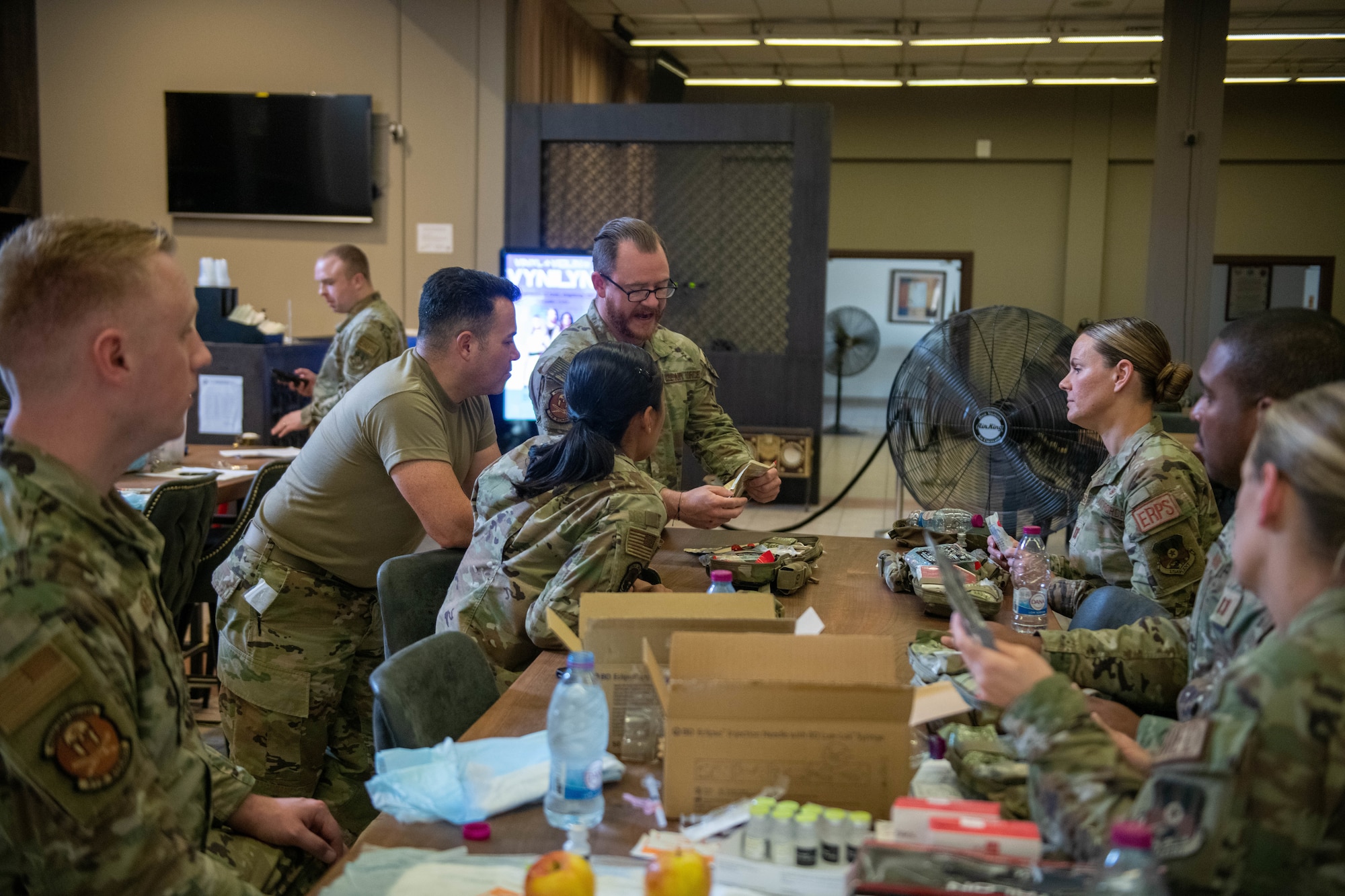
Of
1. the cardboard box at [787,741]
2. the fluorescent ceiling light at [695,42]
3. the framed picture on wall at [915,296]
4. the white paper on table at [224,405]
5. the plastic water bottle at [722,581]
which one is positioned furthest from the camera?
the framed picture on wall at [915,296]

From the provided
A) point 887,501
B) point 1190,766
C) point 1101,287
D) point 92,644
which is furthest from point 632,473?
point 1101,287

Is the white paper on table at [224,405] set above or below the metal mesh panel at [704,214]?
below

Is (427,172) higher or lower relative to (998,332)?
higher

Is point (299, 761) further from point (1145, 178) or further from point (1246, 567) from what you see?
Answer: point (1145, 178)

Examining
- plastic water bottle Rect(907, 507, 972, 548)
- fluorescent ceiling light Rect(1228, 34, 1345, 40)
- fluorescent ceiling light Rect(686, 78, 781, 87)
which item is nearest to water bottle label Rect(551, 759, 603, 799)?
plastic water bottle Rect(907, 507, 972, 548)

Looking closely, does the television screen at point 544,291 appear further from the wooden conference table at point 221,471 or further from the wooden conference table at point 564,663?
the wooden conference table at point 564,663

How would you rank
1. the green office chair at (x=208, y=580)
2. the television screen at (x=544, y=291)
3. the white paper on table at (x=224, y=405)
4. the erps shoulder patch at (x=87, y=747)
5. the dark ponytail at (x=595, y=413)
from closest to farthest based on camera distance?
the erps shoulder patch at (x=87, y=747) → the dark ponytail at (x=595, y=413) → the green office chair at (x=208, y=580) → the white paper on table at (x=224, y=405) → the television screen at (x=544, y=291)

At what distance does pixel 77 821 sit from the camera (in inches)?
46.1

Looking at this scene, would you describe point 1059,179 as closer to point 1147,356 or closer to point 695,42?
point 695,42

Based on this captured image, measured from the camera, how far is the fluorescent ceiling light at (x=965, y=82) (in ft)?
36.9

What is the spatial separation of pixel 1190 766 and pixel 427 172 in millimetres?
7038

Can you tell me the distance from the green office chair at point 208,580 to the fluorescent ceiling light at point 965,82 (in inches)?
356

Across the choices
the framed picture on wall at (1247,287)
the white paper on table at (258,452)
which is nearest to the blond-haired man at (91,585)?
the white paper on table at (258,452)

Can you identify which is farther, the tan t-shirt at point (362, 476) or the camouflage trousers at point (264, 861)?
the tan t-shirt at point (362, 476)
